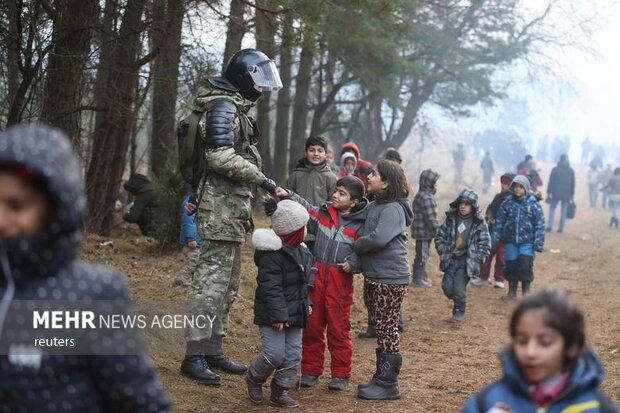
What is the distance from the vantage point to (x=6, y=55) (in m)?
8.18

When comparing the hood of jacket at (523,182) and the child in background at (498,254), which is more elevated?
the hood of jacket at (523,182)

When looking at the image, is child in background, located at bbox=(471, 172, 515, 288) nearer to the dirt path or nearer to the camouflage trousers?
the dirt path

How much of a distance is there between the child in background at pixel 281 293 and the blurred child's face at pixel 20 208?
3.83 metres

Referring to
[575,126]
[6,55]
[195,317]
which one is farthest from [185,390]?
[575,126]

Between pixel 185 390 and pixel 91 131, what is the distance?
24.5ft

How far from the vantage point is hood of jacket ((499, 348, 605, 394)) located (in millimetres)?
3004

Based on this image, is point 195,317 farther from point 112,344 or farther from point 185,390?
point 112,344

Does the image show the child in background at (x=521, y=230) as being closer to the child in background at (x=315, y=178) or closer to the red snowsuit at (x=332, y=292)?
the child in background at (x=315, y=178)

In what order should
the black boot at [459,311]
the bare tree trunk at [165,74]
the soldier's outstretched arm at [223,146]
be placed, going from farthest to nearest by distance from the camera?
the black boot at [459,311], the bare tree trunk at [165,74], the soldier's outstretched arm at [223,146]

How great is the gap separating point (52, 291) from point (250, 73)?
4526mm

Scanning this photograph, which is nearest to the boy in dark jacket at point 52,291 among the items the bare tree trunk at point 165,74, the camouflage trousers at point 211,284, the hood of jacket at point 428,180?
the camouflage trousers at point 211,284

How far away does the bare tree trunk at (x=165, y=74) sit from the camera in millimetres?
9305

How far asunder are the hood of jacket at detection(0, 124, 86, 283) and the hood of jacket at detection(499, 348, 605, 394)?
1.58 m

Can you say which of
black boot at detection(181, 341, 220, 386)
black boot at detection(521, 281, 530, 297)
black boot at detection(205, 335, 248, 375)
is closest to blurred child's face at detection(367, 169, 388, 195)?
black boot at detection(205, 335, 248, 375)
